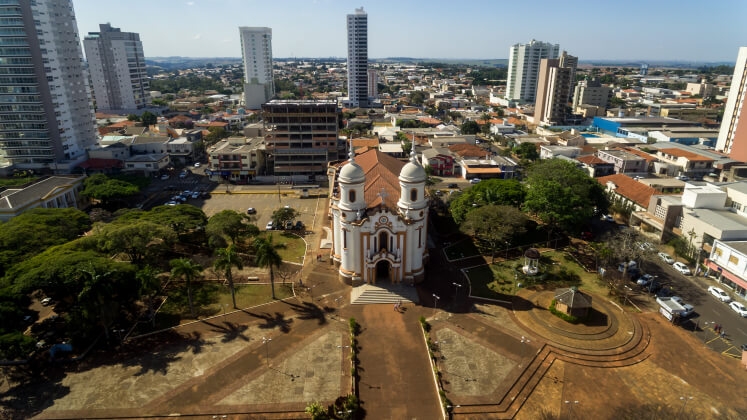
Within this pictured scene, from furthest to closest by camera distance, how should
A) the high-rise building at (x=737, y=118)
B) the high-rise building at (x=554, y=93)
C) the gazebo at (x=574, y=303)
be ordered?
the high-rise building at (x=554, y=93)
the high-rise building at (x=737, y=118)
the gazebo at (x=574, y=303)

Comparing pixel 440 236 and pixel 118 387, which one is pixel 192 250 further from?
pixel 440 236

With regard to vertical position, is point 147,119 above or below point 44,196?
above

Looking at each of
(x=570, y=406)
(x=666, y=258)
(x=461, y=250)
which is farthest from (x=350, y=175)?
(x=666, y=258)

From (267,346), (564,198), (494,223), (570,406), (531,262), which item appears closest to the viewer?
(570,406)

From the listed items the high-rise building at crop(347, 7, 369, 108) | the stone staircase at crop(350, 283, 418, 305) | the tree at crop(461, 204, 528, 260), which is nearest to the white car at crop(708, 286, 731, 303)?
the tree at crop(461, 204, 528, 260)

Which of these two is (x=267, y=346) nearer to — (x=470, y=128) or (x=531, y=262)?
(x=531, y=262)

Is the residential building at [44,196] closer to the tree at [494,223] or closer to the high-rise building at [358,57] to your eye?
the tree at [494,223]

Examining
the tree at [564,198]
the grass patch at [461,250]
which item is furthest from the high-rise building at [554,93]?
the grass patch at [461,250]
